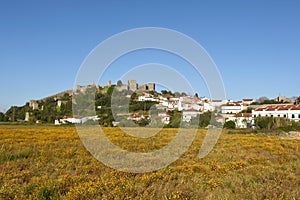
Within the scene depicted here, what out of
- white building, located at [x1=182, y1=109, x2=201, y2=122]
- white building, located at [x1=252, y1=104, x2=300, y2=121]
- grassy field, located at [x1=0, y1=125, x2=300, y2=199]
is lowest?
grassy field, located at [x1=0, y1=125, x2=300, y2=199]

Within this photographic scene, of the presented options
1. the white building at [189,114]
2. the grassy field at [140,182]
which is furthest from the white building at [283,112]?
the grassy field at [140,182]

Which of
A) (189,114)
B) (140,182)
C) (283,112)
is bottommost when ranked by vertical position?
(140,182)

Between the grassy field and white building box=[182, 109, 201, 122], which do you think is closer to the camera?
the grassy field

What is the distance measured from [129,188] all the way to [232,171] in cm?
477

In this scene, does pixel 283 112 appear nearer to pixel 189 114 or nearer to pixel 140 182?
pixel 189 114

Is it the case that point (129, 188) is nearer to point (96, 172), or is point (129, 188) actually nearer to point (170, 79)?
point (96, 172)

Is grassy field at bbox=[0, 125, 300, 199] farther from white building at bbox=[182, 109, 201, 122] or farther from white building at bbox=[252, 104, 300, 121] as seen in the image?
white building at bbox=[252, 104, 300, 121]

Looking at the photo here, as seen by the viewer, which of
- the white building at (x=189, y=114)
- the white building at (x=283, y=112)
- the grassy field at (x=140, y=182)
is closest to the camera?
the grassy field at (x=140, y=182)

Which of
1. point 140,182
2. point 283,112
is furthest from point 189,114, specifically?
point 140,182

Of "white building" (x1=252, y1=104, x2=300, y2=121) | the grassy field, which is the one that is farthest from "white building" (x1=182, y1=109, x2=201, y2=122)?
the grassy field

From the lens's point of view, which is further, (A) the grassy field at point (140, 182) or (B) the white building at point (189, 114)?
(B) the white building at point (189, 114)

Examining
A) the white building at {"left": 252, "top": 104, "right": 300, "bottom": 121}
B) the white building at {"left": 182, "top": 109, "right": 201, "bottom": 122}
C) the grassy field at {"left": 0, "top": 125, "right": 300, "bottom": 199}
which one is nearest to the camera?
the grassy field at {"left": 0, "top": 125, "right": 300, "bottom": 199}

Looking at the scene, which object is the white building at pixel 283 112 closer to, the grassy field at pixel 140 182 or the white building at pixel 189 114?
the white building at pixel 189 114

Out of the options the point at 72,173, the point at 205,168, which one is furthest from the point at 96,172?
the point at 205,168
